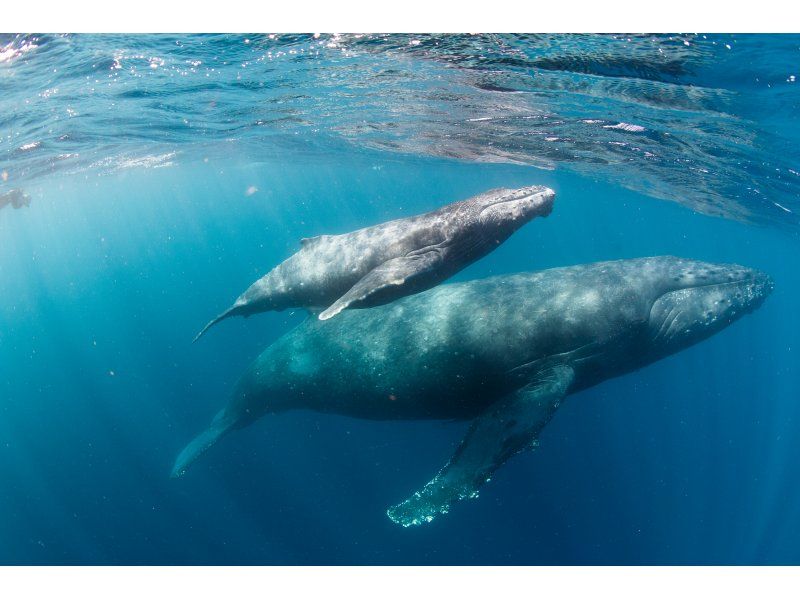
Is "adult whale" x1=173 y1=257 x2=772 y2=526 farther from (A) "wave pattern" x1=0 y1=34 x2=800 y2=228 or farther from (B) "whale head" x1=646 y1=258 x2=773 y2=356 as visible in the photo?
(A) "wave pattern" x1=0 y1=34 x2=800 y2=228

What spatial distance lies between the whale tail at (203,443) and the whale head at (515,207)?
9047 millimetres

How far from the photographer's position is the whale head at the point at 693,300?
885 centimetres

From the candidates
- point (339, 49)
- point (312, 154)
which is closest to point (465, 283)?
point (339, 49)

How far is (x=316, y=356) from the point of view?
9953 millimetres

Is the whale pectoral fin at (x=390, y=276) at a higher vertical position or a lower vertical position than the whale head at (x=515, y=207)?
lower

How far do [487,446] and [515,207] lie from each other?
3.52 m

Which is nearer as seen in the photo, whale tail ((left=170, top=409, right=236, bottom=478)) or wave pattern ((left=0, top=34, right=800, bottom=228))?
wave pattern ((left=0, top=34, right=800, bottom=228))

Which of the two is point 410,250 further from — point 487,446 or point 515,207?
point 487,446

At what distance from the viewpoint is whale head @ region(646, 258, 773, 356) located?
8.85m

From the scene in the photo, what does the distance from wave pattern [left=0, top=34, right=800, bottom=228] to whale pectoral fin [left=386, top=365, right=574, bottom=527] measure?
6944mm

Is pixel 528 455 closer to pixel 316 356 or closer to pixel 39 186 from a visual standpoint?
pixel 316 356

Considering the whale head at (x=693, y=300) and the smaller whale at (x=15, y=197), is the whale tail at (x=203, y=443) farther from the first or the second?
the smaller whale at (x=15, y=197)

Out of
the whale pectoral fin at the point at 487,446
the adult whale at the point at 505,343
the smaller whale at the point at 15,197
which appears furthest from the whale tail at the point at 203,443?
the smaller whale at the point at 15,197

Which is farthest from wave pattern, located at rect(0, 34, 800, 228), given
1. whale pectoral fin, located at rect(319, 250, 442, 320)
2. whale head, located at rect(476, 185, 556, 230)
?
whale pectoral fin, located at rect(319, 250, 442, 320)
